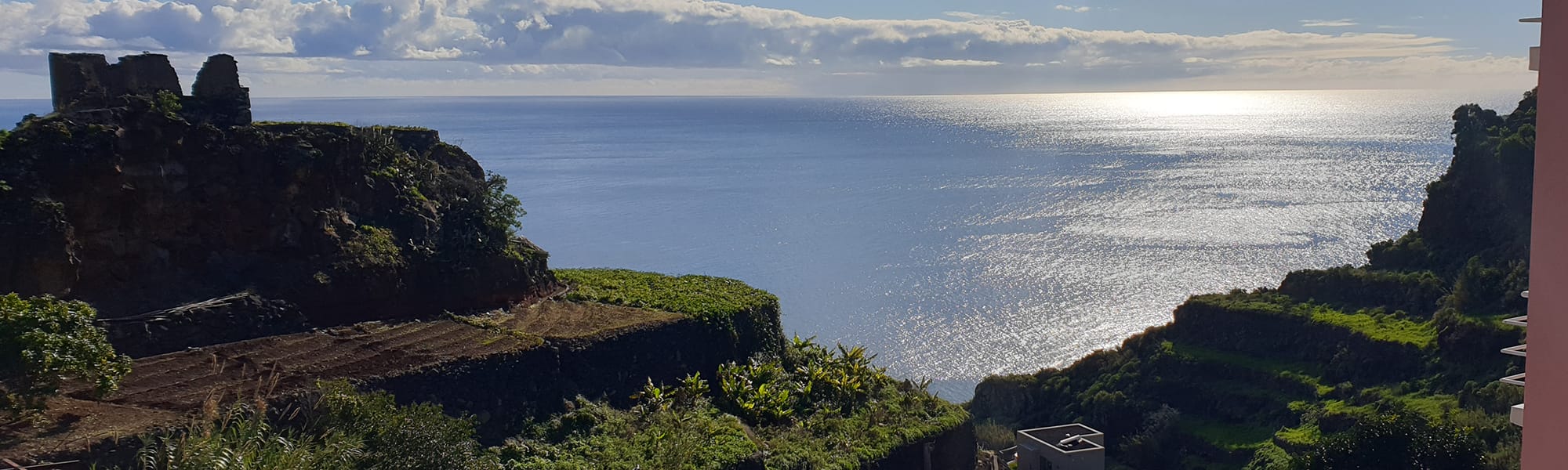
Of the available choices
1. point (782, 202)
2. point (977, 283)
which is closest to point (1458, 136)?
point (977, 283)

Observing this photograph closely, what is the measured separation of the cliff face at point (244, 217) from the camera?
1431 cm

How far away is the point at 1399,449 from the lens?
747 inches

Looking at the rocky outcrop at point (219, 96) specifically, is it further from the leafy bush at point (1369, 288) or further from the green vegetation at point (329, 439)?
the leafy bush at point (1369, 288)

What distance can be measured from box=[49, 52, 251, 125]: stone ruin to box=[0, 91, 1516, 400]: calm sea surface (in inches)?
1209

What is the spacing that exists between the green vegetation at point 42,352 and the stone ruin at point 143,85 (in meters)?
4.16

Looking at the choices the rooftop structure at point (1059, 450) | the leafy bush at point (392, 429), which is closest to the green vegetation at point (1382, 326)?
the rooftop structure at point (1059, 450)

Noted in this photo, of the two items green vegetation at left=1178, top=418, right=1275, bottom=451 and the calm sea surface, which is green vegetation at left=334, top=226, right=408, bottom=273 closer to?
green vegetation at left=1178, top=418, right=1275, bottom=451

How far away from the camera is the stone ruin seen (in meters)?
15.4

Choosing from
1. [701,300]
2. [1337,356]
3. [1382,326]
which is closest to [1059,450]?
[701,300]

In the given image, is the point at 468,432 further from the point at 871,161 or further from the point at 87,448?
the point at 871,161

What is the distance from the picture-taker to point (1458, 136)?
37062 millimetres

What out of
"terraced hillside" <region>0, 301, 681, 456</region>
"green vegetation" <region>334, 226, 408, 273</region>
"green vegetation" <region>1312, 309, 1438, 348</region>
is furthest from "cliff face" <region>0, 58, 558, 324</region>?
"green vegetation" <region>1312, 309, 1438, 348</region>

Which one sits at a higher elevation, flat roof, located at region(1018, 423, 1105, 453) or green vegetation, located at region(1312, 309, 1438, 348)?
green vegetation, located at region(1312, 309, 1438, 348)

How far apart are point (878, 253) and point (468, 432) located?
182 ft
